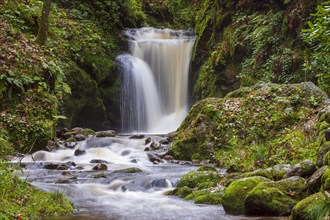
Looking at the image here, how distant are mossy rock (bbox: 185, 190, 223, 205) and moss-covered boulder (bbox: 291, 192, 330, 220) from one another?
1.85m

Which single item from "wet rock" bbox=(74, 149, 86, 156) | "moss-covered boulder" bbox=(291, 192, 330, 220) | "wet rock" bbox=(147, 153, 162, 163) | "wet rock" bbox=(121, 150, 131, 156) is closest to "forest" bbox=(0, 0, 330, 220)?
"moss-covered boulder" bbox=(291, 192, 330, 220)

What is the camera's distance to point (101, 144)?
13609 millimetres

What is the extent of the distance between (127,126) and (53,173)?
33.9 ft

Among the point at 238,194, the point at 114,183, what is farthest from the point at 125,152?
the point at 238,194

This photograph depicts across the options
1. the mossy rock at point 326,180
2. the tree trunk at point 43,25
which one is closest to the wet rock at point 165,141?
the tree trunk at point 43,25

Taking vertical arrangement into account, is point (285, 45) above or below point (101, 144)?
above

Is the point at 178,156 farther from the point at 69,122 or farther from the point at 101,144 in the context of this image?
the point at 69,122

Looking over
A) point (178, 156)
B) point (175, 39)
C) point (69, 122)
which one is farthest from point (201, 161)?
point (175, 39)

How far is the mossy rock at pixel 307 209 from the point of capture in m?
4.60

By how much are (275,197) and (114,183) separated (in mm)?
3739

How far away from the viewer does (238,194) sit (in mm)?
6191

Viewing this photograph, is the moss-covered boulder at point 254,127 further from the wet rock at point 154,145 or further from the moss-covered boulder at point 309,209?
the moss-covered boulder at point 309,209

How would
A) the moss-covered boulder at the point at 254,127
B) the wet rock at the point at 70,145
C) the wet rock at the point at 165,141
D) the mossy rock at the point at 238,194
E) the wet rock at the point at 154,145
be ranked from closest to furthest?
the mossy rock at the point at 238,194, the moss-covered boulder at the point at 254,127, the wet rock at the point at 70,145, the wet rock at the point at 154,145, the wet rock at the point at 165,141

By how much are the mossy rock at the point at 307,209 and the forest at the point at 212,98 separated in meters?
0.02
